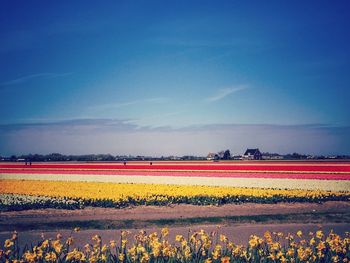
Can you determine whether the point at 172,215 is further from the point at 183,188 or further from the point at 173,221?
the point at 183,188

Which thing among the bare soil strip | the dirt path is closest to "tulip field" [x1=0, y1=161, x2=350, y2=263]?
the dirt path

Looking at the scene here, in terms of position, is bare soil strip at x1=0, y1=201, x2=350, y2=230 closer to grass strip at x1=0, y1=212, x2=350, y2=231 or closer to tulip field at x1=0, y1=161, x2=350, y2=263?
grass strip at x1=0, y1=212, x2=350, y2=231

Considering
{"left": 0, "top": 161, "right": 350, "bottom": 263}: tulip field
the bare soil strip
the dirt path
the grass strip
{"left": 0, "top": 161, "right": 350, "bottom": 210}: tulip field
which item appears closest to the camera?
{"left": 0, "top": 161, "right": 350, "bottom": 263}: tulip field

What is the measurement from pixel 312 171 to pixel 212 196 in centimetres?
1846

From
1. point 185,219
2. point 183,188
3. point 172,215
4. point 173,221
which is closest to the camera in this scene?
point 173,221

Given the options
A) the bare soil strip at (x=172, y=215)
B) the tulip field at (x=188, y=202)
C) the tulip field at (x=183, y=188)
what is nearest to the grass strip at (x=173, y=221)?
the bare soil strip at (x=172, y=215)

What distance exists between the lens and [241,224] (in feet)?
45.0

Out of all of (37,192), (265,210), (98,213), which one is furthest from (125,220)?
(37,192)

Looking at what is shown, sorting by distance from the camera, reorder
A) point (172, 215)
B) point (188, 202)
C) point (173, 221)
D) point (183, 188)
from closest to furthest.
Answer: point (173, 221)
point (172, 215)
point (188, 202)
point (183, 188)

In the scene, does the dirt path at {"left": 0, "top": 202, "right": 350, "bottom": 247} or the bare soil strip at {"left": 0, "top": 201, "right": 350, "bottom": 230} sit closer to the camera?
the dirt path at {"left": 0, "top": 202, "right": 350, "bottom": 247}

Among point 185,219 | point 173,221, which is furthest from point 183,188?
point 173,221

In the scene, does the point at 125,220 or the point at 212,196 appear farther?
the point at 212,196

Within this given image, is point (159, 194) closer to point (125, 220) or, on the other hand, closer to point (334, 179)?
point (125, 220)

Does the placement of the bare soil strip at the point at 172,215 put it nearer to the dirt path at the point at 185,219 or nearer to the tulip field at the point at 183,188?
the dirt path at the point at 185,219
